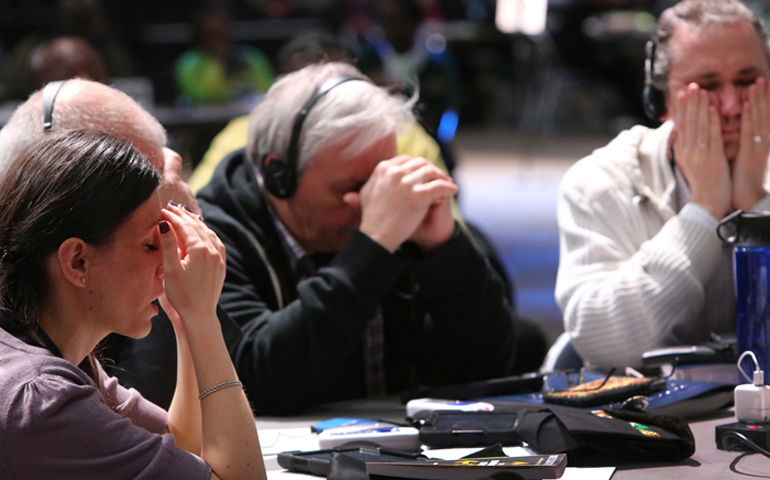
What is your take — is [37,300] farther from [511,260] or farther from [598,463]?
[511,260]

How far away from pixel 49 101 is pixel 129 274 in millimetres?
615

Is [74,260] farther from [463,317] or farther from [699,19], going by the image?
[699,19]

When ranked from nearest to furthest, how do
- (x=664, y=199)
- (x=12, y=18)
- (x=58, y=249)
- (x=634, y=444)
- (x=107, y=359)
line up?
1. (x=58, y=249)
2. (x=634, y=444)
3. (x=107, y=359)
4. (x=664, y=199)
5. (x=12, y=18)

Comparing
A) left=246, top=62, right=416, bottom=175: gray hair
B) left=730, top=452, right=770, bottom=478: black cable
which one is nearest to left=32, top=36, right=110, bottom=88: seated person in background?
left=246, top=62, right=416, bottom=175: gray hair

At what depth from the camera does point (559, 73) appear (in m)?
10.5

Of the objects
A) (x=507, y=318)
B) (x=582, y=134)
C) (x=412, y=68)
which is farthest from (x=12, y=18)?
(x=507, y=318)

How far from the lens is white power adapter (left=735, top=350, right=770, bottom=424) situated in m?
1.46

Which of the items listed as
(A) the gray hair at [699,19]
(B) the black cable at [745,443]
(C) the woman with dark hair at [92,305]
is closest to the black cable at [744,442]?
(B) the black cable at [745,443]

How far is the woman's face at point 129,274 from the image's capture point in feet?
3.80

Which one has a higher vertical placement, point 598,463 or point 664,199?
point 664,199

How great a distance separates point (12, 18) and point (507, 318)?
9736 mm

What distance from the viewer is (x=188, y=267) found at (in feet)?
4.03

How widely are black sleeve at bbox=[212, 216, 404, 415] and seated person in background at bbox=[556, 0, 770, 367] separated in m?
0.45

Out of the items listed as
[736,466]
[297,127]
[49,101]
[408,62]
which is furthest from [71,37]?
[736,466]
